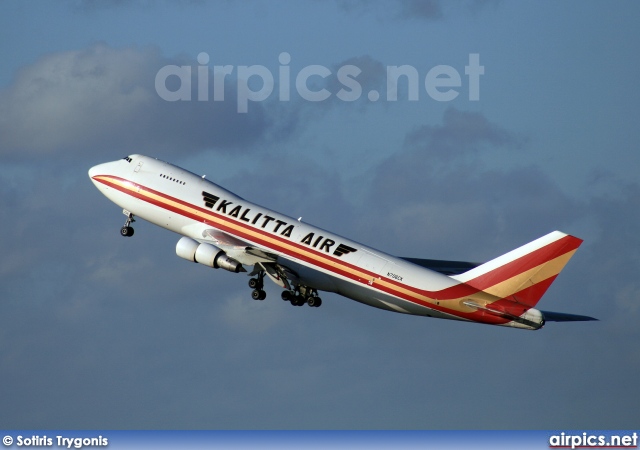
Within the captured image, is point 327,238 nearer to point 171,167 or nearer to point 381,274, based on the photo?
point 381,274

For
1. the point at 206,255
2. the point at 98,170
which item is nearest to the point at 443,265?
the point at 206,255

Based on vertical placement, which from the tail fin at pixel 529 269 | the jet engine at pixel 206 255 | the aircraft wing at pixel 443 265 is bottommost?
the tail fin at pixel 529 269

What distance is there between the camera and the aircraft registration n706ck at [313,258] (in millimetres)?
86562

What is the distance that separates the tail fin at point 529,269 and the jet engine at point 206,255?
16.2 m

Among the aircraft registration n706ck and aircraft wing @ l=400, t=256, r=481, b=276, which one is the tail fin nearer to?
the aircraft registration n706ck

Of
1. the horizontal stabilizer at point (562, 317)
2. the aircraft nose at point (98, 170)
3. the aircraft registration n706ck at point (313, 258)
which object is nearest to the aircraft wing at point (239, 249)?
the aircraft registration n706ck at point (313, 258)

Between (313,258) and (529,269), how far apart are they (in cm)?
1416

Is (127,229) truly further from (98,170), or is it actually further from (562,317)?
(562,317)

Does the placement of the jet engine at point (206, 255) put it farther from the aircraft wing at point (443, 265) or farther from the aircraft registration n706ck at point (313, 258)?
the aircraft wing at point (443, 265)

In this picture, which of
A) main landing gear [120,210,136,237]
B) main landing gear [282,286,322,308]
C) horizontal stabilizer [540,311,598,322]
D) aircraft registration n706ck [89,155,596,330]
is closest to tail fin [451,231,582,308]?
aircraft registration n706ck [89,155,596,330]

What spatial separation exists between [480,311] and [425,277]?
4070mm

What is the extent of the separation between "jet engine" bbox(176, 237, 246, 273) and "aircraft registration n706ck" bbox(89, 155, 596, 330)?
6cm

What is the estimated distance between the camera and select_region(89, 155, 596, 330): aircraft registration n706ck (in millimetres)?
86562

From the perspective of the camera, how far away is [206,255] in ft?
305
